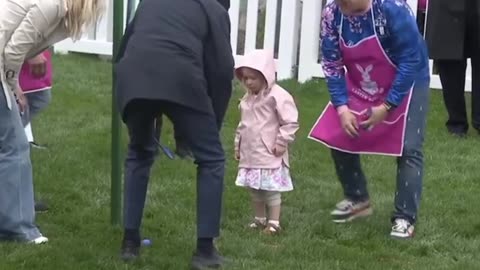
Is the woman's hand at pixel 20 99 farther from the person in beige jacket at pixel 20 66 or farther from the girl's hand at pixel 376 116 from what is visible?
the girl's hand at pixel 376 116

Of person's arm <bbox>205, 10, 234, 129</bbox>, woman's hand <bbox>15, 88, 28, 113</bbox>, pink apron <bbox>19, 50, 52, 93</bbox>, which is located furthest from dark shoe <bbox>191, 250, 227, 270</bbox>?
pink apron <bbox>19, 50, 52, 93</bbox>


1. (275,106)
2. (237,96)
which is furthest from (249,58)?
(237,96)

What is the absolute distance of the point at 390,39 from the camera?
17.5 ft

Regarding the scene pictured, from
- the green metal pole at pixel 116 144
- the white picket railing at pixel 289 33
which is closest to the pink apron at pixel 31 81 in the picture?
the green metal pole at pixel 116 144

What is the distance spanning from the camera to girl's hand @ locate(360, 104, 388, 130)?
5371 millimetres

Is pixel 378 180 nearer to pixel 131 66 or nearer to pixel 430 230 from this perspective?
pixel 430 230

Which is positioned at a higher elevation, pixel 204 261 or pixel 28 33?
pixel 28 33

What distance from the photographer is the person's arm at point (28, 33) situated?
16.1 ft

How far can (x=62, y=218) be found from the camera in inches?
227

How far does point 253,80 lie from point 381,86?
665 millimetres

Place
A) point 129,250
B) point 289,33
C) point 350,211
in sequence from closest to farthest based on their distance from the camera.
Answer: point 129,250 → point 350,211 → point 289,33

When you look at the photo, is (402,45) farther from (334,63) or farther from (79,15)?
(79,15)

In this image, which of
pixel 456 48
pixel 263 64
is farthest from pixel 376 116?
pixel 456 48

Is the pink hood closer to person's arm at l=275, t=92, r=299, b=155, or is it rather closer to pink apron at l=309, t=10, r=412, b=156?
person's arm at l=275, t=92, r=299, b=155
